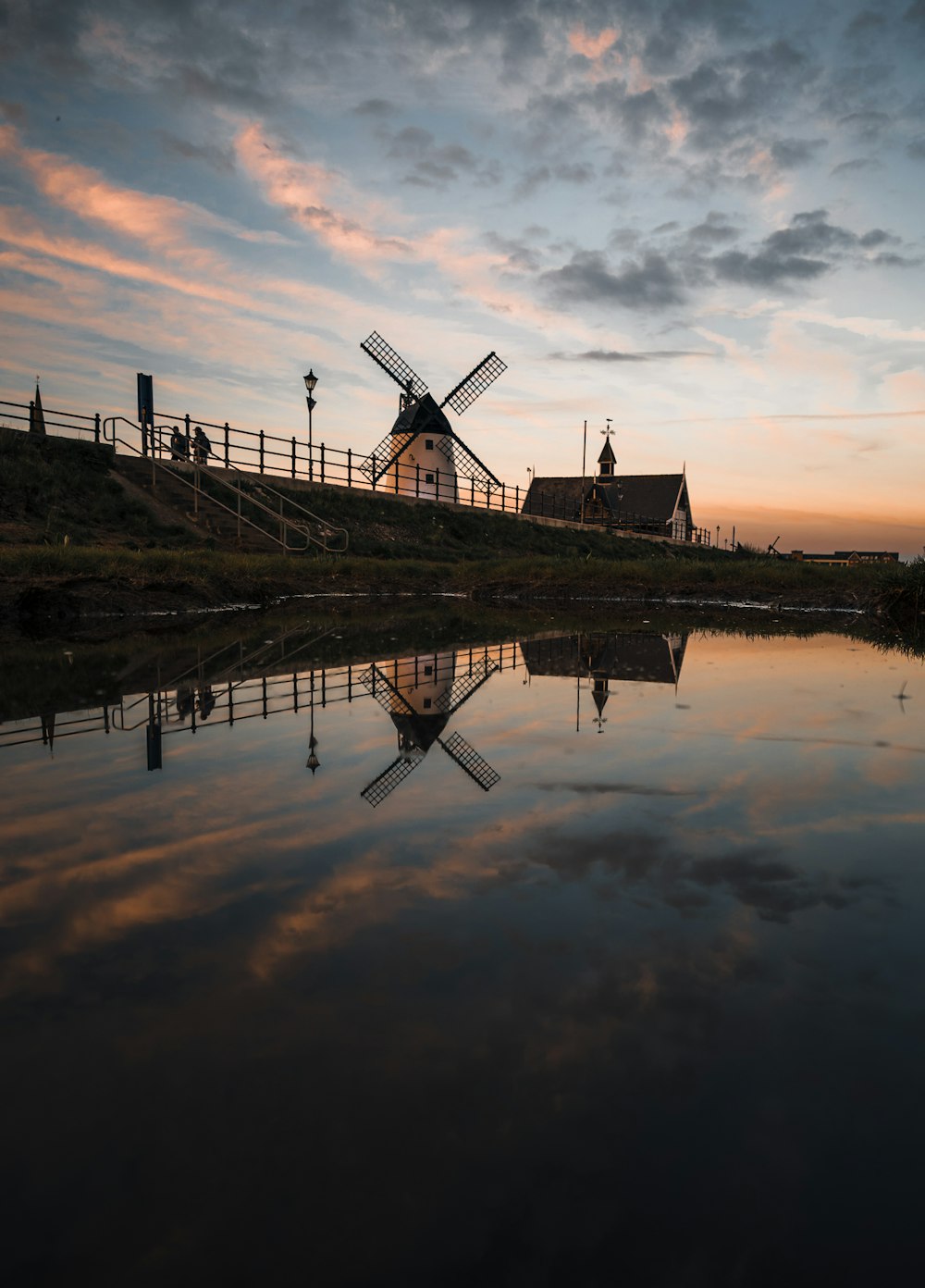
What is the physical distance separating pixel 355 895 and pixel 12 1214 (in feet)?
5.12

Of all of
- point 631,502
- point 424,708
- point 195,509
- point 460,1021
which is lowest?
point 460,1021

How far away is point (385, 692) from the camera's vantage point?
800cm

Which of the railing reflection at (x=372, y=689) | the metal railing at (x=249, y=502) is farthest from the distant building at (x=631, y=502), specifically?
the railing reflection at (x=372, y=689)

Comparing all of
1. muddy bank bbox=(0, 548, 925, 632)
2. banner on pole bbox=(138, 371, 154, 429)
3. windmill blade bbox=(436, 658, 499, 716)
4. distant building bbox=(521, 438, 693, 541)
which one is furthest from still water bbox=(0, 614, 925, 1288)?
distant building bbox=(521, 438, 693, 541)

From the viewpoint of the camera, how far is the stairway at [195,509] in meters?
25.6

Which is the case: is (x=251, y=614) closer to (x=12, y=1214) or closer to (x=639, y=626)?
(x=639, y=626)

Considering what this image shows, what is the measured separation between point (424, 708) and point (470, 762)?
74.8 inches

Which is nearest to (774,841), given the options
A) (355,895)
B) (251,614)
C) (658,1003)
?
(658,1003)

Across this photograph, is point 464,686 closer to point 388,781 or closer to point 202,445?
point 388,781

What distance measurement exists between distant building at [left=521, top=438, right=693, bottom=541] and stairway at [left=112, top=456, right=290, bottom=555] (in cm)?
5027

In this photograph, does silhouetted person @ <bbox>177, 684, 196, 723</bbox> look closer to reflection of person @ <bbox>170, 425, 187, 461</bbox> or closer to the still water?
the still water

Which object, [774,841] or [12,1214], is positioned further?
[774,841]

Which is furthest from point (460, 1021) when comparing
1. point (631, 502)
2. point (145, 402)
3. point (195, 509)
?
point (631, 502)

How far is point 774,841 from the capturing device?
3848mm
